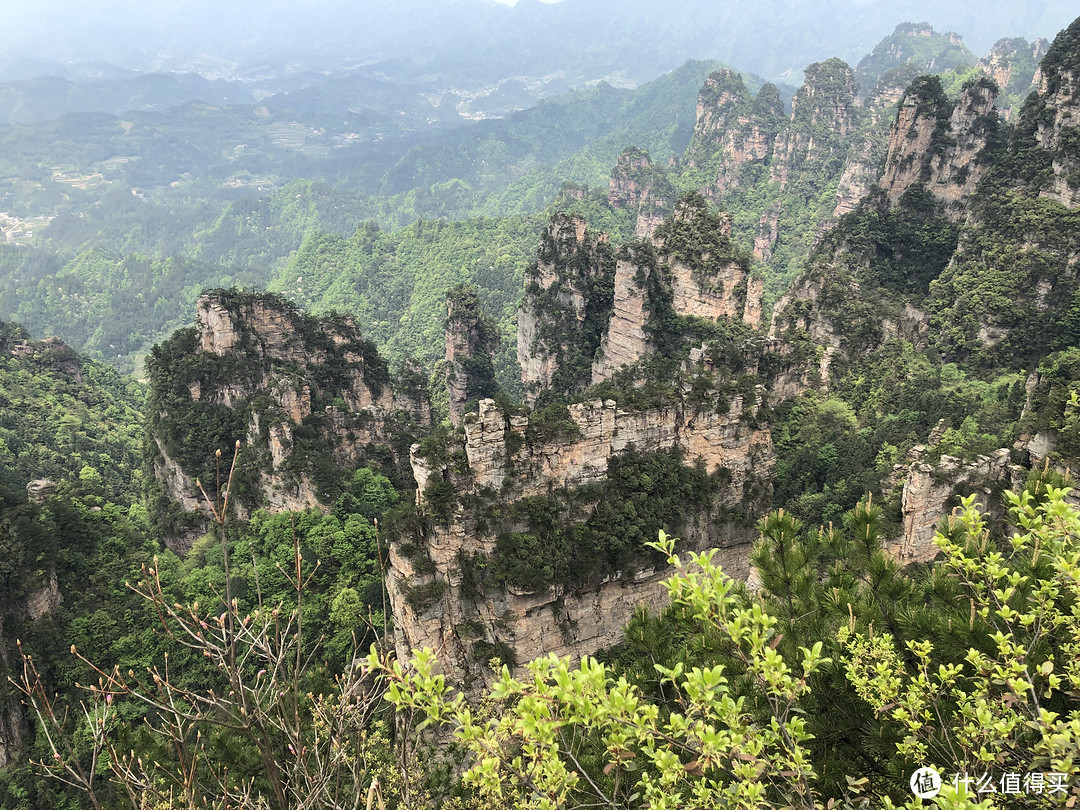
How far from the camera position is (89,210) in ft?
562

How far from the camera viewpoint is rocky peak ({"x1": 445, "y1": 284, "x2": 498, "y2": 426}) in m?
53.9

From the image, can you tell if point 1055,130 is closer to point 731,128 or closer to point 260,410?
point 260,410

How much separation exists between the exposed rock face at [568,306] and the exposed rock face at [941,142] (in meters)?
19.8

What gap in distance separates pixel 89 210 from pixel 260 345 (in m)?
164

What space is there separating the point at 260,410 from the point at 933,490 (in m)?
28.4

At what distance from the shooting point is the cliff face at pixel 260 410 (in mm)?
34875

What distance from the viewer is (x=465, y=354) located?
54.8m

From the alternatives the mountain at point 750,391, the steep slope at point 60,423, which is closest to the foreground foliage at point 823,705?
the mountain at point 750,391

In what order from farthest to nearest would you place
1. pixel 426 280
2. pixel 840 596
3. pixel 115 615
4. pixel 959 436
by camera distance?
1. pixel 426 280
2. pixel 115 615
3. pixel 959 436
4. pixel 840 596

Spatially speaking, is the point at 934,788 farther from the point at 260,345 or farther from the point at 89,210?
the point at 89,210

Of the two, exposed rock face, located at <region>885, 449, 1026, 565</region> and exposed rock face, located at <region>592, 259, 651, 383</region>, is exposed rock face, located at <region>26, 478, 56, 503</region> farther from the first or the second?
exposed rock face, located at <region>885, 449, 1026, 565</region>

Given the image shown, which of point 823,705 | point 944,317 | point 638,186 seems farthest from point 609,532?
point 638,186

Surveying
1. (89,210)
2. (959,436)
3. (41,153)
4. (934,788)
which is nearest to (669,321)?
(959,436)

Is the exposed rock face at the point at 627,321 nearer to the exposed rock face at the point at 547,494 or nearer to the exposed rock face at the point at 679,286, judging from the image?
the exposed rock face at the point at 679,286
